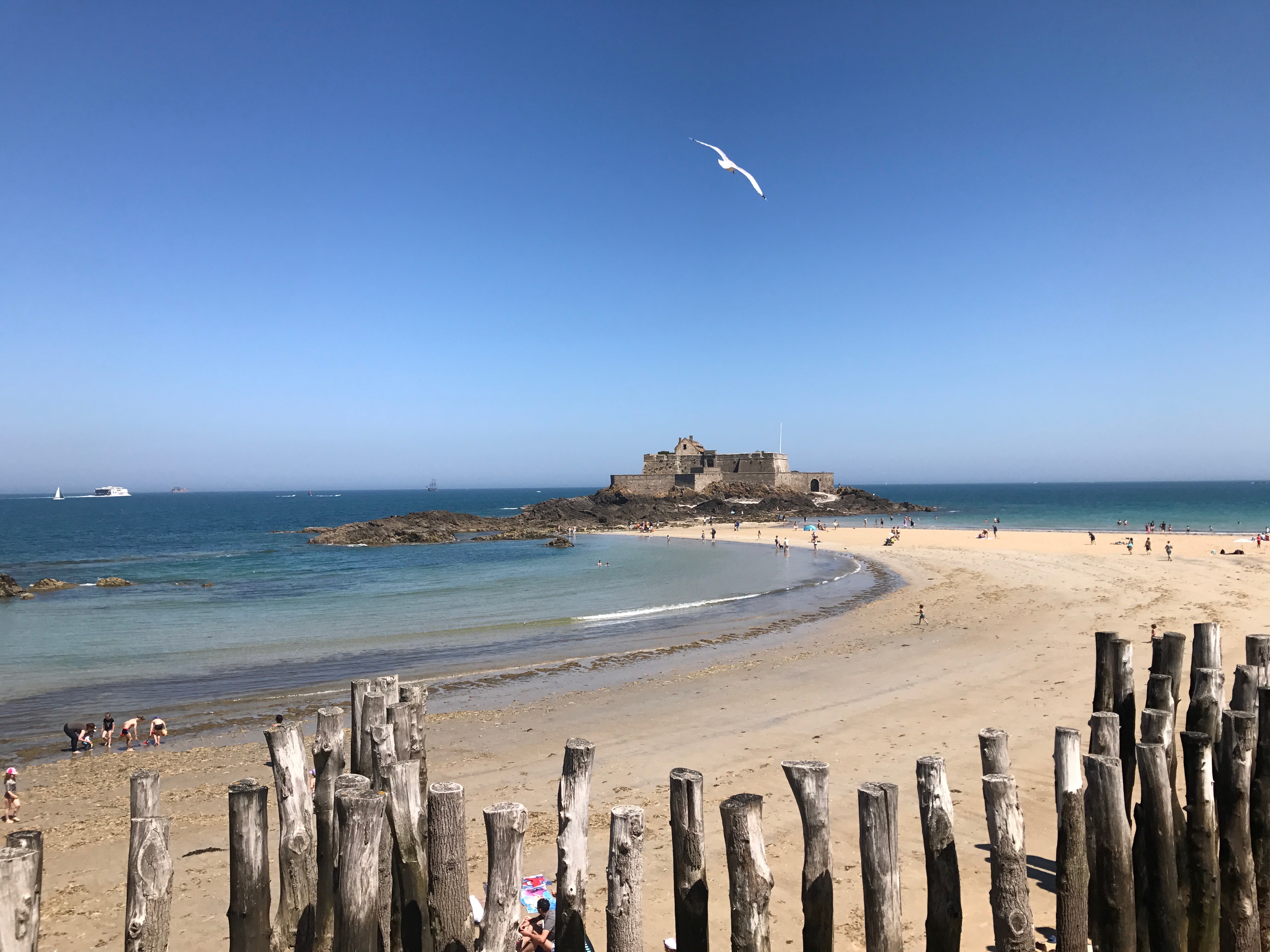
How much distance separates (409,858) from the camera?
4.16 metres

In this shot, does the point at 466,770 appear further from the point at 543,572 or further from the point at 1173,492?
the point at 1173,492

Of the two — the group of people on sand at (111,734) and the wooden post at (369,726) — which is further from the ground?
the wooden post at (369,726)

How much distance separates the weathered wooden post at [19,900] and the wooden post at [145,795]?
0.81 meters

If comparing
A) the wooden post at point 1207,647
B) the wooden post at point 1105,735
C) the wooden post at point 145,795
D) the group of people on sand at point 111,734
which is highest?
the wooden post at point 1207,647

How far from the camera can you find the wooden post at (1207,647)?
5625mm

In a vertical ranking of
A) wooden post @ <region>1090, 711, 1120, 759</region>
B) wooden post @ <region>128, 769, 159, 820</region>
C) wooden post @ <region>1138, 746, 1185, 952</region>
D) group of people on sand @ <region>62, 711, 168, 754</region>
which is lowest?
group of people on sand @ <region>62, 711, 168, 754</region>

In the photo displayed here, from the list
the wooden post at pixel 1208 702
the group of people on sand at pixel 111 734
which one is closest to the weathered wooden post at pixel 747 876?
the wooden post at pixel 1208 702

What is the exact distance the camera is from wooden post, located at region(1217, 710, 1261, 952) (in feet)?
14.1

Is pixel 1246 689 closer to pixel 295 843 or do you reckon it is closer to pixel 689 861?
pixel 689 861

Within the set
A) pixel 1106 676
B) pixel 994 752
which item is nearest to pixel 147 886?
pixel 994 752

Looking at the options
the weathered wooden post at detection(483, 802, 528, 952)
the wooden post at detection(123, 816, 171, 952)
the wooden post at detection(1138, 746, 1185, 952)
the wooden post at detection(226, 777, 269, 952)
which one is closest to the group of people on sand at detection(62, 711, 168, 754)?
the wooden post at detection(226, 777, 269, 952)

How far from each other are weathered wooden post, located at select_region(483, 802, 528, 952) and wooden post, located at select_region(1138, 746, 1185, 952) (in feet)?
10.0

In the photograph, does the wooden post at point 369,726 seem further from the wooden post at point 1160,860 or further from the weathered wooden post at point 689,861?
the wooden post at point 1160,860

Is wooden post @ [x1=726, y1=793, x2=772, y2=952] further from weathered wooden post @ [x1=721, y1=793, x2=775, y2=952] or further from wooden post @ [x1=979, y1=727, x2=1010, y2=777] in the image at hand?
wooden post @ [x1=979, y1=727, x2=1010, y2=777]
